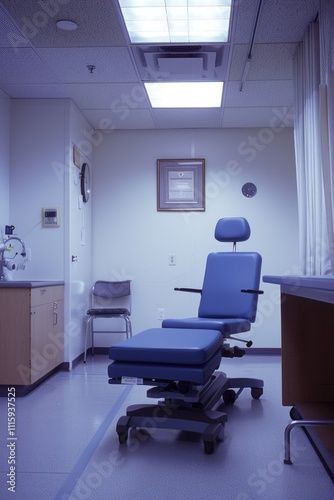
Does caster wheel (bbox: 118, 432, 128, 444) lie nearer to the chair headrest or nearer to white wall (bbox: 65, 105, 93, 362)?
the chair headrest

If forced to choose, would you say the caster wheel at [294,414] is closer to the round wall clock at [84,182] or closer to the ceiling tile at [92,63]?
the ceiling tile at [92,63]

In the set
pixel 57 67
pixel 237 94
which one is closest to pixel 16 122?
pixel 57 67

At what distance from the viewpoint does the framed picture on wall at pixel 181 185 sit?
198 inches

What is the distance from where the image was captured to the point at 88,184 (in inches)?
193

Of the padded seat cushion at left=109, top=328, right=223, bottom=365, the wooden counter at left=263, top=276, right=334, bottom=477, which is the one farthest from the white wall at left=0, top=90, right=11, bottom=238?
the wooden counter at left=263, top=276, right=334, bottom=477

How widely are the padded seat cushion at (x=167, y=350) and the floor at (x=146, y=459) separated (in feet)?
1.52

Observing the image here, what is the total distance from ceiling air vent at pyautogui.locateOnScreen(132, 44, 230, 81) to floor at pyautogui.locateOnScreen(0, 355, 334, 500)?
8.36 feet

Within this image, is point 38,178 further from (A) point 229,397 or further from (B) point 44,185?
(A) point 229,397

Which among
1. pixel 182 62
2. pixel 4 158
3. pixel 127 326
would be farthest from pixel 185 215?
pixel 4 158

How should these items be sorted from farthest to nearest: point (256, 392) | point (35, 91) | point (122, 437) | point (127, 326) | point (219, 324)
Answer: point (127, 326) → point (35, 91) → point (256, 392) → point (219, 324) → point (122, 437)

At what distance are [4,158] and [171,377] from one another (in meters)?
2.87

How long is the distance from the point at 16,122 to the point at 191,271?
235 centimetres

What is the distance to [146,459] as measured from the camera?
212 centimetres

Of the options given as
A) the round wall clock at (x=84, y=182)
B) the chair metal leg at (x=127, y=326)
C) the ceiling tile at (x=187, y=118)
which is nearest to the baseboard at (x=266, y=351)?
the chair metal leg at (x=127, y=326)
